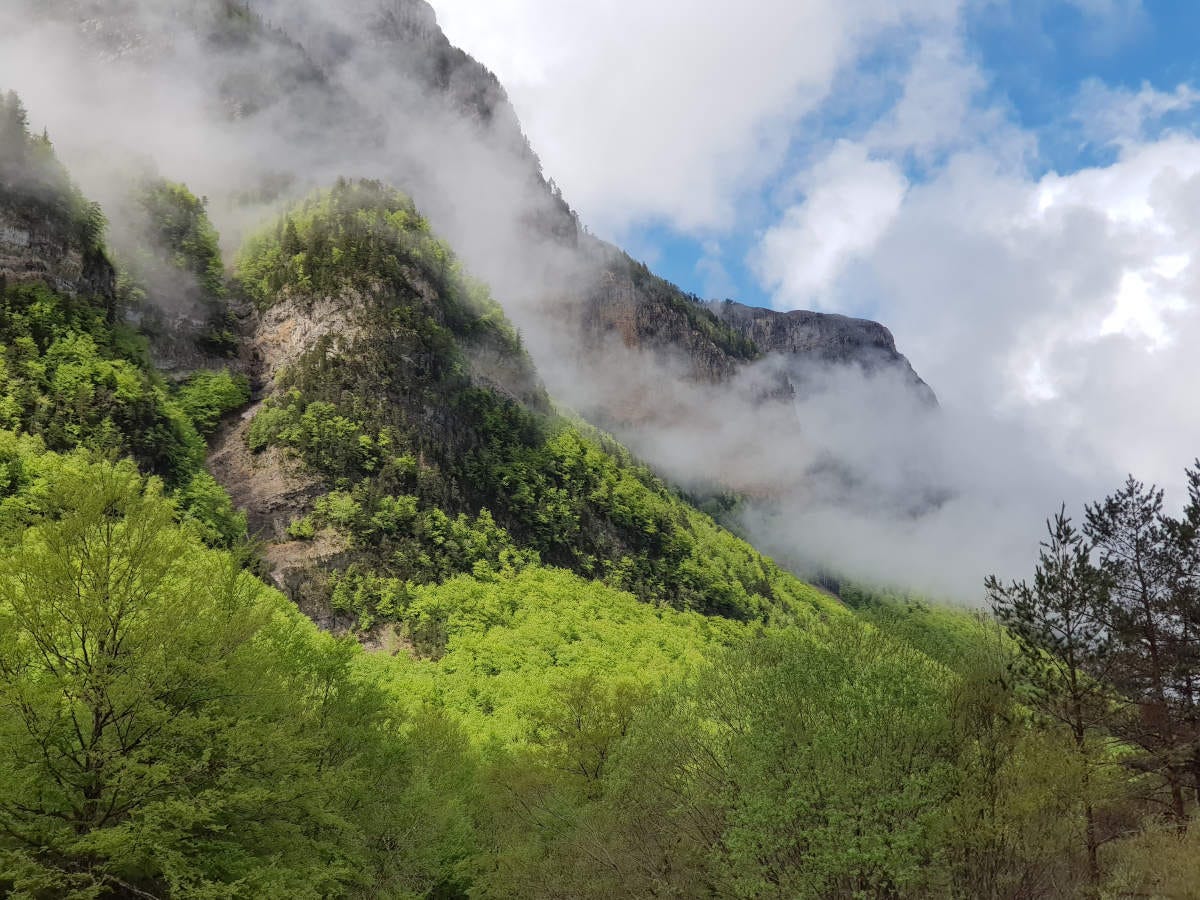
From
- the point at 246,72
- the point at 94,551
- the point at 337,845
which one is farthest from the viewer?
the point at 246,72

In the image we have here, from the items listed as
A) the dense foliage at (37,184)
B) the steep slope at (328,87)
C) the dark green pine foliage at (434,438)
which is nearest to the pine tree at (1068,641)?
the dark green pine foliage at (434,438)

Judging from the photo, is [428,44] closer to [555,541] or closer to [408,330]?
[408,330]

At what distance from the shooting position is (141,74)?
120 meters

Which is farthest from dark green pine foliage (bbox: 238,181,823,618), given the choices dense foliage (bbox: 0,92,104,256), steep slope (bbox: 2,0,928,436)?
steep slope (bbox: 2,0,928,436)

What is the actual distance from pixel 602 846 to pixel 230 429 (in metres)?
76.7

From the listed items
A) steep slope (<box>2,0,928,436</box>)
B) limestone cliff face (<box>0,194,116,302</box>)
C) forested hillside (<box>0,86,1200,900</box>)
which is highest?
steep slope (<box>2,0,928,436</box>)

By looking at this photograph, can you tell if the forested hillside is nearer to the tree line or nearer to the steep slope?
the tree line

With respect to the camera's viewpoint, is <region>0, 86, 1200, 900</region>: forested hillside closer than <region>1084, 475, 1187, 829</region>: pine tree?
Yes

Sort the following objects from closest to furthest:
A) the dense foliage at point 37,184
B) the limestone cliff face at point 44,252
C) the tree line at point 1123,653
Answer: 1. the tree line at point 1123,653
2. the limestone cliff face at point 44,252
3. the dense foliage at point 37,184

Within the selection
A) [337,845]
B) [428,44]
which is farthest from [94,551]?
[428,44]

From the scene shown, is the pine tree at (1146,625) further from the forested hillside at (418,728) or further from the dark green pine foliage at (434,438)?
the dark green pine foliage at (434,438)

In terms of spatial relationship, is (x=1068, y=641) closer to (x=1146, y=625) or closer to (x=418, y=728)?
(x=1146, y=625)

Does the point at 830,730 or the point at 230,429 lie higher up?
the point at 230,429

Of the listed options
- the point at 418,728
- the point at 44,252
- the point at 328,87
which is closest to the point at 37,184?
the point at 44,252
